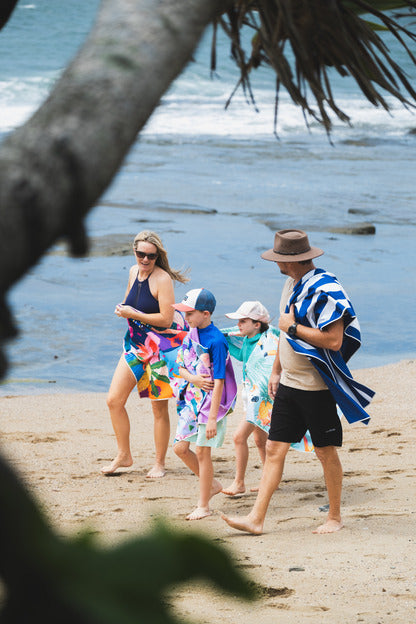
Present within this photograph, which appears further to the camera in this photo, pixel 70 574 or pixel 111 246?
pixel 111 246

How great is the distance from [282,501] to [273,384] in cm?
108

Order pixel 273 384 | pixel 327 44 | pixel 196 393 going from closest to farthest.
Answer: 1. pixel 327 44
2. pixel 273 384
3. pixel 196 393

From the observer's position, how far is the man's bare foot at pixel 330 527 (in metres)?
5.58

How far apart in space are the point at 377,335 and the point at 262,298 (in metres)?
1.85

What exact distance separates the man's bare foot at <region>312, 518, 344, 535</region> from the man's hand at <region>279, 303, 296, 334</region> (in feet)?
4.40

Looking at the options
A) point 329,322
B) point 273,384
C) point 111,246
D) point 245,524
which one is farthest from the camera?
point 111,246

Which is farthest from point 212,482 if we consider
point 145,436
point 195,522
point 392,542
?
point 145,436

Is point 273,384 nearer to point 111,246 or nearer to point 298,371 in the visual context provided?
point 298,371

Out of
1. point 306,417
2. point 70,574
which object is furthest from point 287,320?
point 70,574

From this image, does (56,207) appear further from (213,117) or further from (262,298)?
(213,117)

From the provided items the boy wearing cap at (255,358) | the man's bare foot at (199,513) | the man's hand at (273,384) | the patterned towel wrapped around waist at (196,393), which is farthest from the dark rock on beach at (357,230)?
the man's bare foot at (199,513)

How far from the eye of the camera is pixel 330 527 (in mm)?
5598

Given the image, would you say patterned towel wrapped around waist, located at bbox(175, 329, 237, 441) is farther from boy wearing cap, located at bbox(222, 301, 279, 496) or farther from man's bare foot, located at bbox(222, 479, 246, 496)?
man's bare foot, located at bbox(222, 479, 246, 496)

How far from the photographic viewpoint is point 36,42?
205 feet
